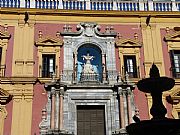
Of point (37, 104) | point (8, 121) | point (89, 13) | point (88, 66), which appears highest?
point (89, 13)

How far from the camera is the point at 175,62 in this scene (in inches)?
661

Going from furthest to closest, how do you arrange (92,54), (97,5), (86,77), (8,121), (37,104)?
(97,5)
(92,54)
(86,77)
(37,104)
(8,121)

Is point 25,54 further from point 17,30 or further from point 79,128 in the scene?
point 79,128

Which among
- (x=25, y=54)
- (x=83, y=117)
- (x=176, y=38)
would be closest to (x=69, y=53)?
(x=25, y=54)

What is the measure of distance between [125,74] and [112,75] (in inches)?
22.4

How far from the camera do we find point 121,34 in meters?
17.2

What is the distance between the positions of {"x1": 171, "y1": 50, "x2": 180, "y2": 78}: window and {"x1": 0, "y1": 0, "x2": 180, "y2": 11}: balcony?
2.38m

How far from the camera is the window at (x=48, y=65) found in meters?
16.2

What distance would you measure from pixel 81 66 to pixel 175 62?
4257 millimetres

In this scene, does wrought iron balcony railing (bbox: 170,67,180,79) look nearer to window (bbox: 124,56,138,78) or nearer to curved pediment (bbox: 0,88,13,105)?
window (bbox: 124,56,138,78)

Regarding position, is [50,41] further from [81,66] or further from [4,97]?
[4,97]

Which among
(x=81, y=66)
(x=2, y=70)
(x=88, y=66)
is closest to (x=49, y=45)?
(x=81, y=66)

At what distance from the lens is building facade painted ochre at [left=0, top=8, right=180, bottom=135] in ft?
49.7

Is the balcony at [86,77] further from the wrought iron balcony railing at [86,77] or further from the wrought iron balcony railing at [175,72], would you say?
the wrought iron balcony railing at [175,72]
